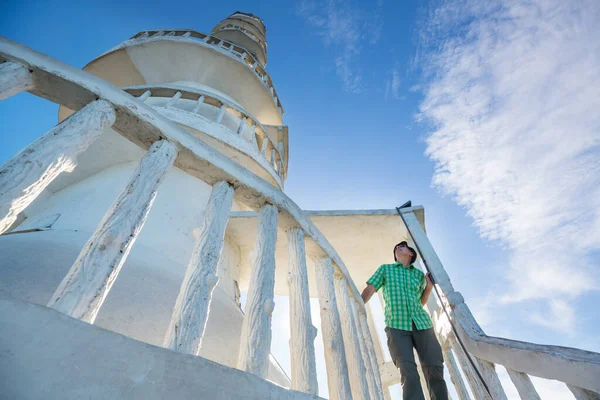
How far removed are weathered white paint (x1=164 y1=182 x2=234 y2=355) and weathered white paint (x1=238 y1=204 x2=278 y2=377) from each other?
0.25 metres

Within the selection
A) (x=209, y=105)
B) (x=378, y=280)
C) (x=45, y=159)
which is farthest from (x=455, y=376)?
(x=209, y=105)

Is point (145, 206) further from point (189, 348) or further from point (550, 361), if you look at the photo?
point (550, 361)

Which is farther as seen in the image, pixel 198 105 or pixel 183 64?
pixel 183 64

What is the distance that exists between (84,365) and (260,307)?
0.83 meters

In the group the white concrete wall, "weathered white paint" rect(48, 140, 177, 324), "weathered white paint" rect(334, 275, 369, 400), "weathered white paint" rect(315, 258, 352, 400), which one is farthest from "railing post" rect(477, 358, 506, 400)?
"weathered white paint" rect(48, 140, 177, 324)

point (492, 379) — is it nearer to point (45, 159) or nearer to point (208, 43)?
point (45, 159)

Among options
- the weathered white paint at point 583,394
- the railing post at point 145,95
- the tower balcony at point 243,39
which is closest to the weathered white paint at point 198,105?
the railing post at point 145,95

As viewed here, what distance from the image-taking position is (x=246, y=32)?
19656mm

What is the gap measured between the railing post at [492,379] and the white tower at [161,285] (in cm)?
1

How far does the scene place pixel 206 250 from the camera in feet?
5.12

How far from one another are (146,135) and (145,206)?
0.51 metres

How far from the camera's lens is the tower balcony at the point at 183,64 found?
1015 centimetres

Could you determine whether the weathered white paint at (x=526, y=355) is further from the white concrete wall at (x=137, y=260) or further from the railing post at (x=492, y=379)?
the white concrete wall at (x=137, y=260)

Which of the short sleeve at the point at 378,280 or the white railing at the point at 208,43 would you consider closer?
the short sleeve at the point at 378,280
